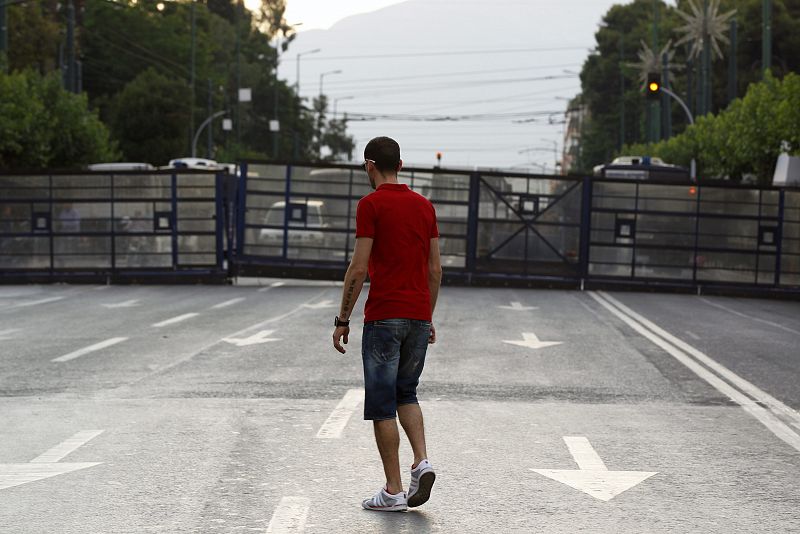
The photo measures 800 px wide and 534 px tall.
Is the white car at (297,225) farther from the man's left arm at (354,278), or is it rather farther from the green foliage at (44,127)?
the man's left arm at (354,278)

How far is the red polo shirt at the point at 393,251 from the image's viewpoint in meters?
7.06

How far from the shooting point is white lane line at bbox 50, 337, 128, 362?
14.6m

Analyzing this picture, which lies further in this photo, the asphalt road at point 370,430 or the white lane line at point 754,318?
the white lane line at point 754,318

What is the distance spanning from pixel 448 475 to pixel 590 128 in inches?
4407

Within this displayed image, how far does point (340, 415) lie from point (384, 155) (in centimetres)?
373

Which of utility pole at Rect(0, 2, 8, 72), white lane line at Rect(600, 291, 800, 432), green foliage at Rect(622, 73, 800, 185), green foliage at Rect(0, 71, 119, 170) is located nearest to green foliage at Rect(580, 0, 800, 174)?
green foliage at Rect(622, 73, 800, 185)

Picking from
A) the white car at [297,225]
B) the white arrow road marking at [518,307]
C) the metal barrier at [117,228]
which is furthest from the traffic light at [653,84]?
the white arrow road marking at [518,307]

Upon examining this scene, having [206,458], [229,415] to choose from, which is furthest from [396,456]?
[229,415]

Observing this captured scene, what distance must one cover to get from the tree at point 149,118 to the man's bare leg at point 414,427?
7267 centimetres

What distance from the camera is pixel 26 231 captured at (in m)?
31.2

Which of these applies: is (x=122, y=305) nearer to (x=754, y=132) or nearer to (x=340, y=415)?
(x=340, y=415)

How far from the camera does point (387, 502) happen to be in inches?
282

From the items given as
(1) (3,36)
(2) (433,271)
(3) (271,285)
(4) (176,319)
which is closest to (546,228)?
(3) (271,285)

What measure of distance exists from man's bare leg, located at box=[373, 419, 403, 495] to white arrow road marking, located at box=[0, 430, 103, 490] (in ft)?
6.89
